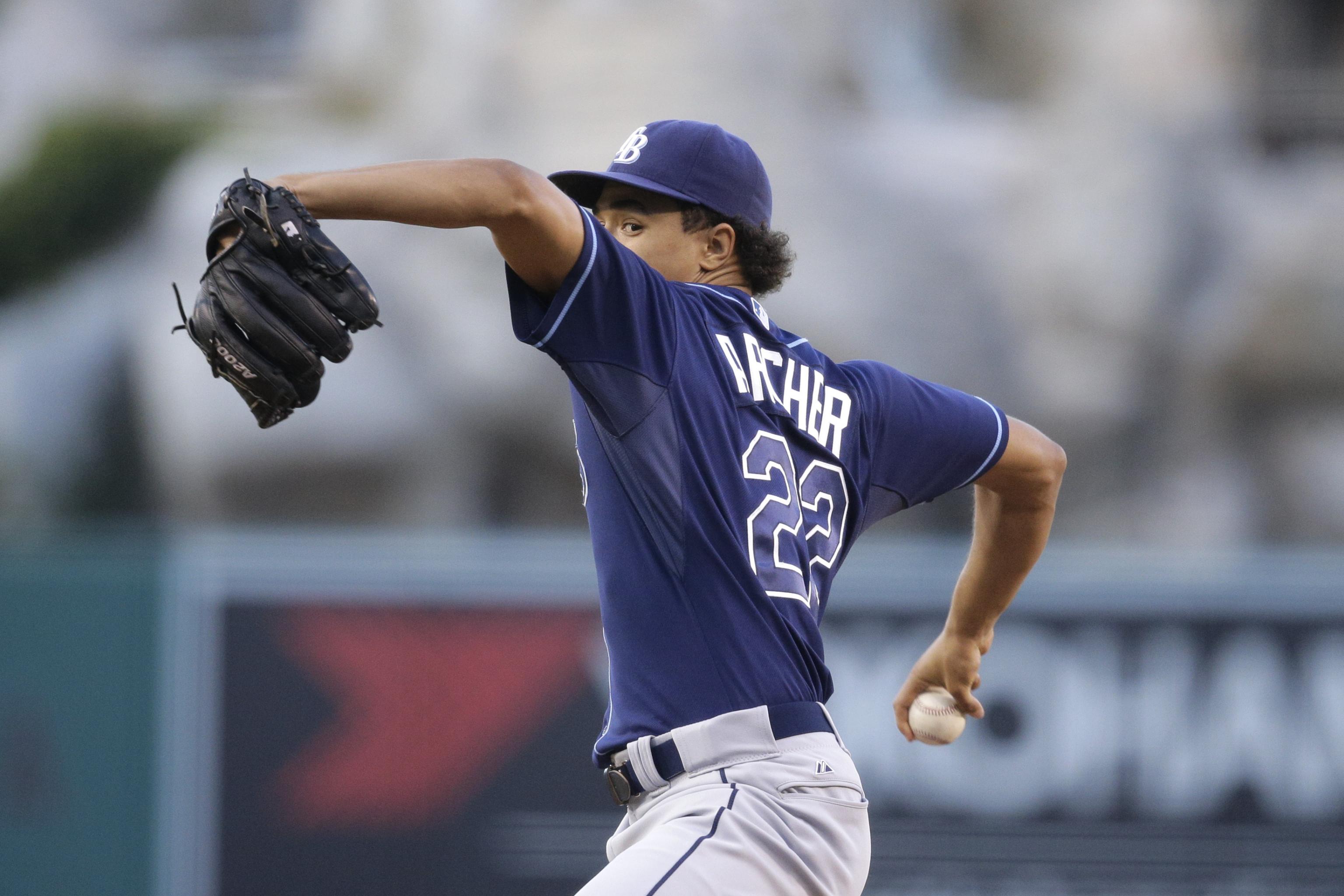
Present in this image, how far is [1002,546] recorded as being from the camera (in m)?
3.09

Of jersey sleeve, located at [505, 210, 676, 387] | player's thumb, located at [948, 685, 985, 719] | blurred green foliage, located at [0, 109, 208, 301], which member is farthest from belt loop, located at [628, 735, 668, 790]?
blurred green foliage, located at [0, 109, 208, 301]

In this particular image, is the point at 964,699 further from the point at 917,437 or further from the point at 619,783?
the point at 619,783

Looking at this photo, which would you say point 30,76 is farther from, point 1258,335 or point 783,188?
point 1258,335

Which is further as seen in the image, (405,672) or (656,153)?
(405,672)

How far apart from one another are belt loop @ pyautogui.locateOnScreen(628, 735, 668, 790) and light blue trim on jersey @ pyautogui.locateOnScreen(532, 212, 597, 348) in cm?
66

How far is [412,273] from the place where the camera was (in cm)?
991

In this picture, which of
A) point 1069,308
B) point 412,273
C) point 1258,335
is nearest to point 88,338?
point 412,273

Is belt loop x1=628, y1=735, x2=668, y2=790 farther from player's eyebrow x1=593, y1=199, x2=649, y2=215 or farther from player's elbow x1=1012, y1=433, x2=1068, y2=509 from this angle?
player's elbow x1=1012, y1=433, x2=1068, y2=509

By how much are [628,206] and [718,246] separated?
183 mm

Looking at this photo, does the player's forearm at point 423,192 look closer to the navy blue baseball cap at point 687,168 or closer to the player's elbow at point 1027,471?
the navy blue baseball cap at point 687,168

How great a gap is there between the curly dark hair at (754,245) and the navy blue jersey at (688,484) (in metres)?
0.21

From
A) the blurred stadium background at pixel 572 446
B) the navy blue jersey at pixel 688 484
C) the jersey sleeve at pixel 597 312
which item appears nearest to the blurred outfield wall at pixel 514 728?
the blurred stadium background at pixel 572 446

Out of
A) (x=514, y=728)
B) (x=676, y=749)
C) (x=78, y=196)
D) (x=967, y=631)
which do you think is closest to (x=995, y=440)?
(x=967, y=631)

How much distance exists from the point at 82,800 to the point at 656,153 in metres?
4.67
